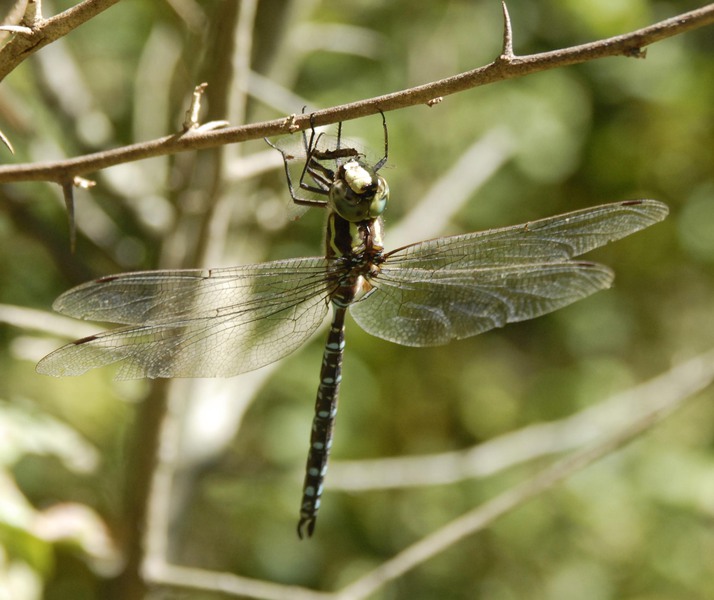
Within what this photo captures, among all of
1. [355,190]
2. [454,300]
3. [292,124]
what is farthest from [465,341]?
[292,124]

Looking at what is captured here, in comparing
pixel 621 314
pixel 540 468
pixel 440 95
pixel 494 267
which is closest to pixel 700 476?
pixel 540 468

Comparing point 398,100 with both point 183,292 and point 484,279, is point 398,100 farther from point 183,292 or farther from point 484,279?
point 484,279

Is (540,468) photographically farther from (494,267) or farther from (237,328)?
(237,328)

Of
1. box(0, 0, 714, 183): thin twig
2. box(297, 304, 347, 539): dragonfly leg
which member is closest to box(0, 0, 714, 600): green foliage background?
box(297, 304, 347, 539): dragonfly leg

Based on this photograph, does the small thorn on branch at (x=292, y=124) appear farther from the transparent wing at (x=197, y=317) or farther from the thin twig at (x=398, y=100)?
the transparent wing at (x=197, y=317)

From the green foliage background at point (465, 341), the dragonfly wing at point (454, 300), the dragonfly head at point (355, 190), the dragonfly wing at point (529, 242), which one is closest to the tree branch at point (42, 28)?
the dragonfly head at point (355, 190)
